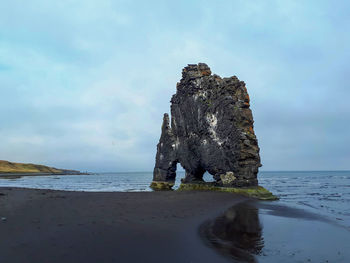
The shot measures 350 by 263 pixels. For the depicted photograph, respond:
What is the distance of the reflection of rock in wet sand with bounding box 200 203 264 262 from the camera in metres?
7.84

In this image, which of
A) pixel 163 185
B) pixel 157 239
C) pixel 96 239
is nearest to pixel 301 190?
pixel 163 185

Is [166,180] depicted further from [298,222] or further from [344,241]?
[344,241]

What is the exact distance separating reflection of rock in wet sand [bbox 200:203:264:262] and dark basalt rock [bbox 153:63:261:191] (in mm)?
16911

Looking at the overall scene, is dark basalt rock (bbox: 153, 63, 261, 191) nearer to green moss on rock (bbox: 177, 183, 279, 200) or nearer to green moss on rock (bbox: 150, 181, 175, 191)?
green moss on rock (bbox: 150, 181, 175, 191)

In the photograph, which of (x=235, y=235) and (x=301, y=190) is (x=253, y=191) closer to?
(x=235, y=235)

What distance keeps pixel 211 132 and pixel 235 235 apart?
26.5 metres

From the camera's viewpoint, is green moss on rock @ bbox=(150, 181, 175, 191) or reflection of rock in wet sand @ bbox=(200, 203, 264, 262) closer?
reflection of rock in wet sand @ bbox=(200, 203, 264, 262)

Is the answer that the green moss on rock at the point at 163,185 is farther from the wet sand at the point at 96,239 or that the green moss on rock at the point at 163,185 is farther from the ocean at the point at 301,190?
the wet sand at the point at 96,239

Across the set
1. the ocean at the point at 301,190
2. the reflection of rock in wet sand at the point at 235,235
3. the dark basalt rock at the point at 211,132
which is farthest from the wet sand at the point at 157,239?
the dark basalt rock at the point at 211,132

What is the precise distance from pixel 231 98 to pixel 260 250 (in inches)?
1063

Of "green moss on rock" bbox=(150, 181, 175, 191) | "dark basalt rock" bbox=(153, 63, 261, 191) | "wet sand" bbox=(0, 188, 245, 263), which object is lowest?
"green moss on rock" bbox=(150, 181, 175, 191)

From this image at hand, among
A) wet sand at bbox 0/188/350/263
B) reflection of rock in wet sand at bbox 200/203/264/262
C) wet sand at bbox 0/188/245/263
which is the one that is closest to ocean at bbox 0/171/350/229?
wet sand at bbox 0/188/350/263

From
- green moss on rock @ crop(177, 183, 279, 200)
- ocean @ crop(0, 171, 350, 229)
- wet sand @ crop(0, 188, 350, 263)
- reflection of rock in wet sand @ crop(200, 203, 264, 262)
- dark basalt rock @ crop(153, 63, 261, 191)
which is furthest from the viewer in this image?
dark basalt rock @ crop(153, 63, 261, 191)

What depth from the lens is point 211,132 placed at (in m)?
36.0
